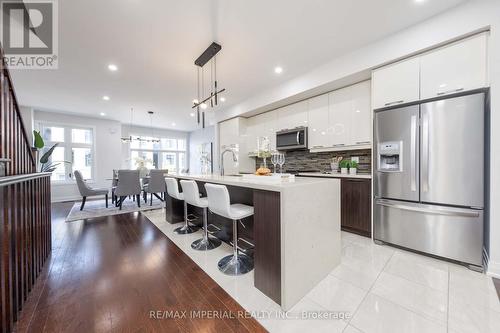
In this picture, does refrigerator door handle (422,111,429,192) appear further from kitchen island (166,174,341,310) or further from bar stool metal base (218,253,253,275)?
bar stool metal base (218,253,253,275)

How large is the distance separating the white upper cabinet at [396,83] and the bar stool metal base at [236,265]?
2608mm

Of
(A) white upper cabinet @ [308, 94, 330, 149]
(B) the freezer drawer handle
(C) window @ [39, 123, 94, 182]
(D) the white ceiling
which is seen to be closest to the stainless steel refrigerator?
(B) the freezer drawer handle

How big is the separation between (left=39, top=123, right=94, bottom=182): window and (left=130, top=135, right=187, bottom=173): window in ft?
4.55

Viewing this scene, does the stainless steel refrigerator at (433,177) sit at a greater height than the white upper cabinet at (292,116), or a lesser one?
lesser

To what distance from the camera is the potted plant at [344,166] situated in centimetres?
328

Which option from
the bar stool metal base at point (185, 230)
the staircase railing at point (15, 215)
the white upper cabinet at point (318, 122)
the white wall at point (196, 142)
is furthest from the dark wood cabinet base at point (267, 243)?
the white wall at point (196, 142)

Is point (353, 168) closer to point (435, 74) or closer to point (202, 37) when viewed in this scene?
point (435, 74)

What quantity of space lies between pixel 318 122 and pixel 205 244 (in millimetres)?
2901

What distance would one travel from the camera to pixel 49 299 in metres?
1.56

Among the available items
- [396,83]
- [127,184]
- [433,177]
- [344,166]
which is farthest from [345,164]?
[127,184]

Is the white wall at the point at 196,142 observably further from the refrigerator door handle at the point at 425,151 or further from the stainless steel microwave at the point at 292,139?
the refrigerator door handle at the point at 425,151

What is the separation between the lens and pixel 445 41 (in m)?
2.06

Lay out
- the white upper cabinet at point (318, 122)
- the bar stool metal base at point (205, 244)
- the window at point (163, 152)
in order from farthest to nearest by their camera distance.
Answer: the window at point (163, 152) < the white upper cabinet at point (318, 122) < the bar stool metal base at point (205, 244)

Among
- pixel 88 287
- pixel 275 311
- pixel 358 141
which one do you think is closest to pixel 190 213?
pixel 88 287
